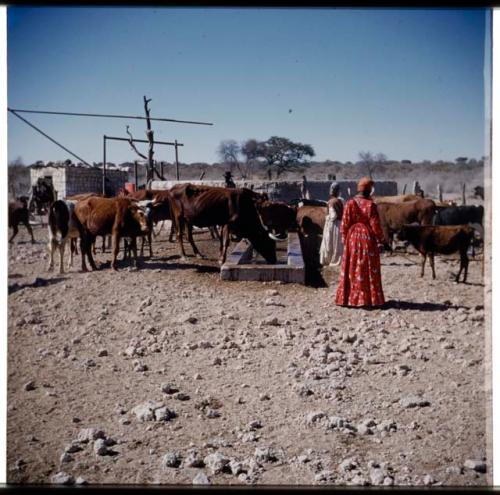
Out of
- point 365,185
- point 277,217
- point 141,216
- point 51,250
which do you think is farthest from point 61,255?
point 277,217

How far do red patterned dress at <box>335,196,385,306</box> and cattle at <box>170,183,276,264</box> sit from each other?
3.13m

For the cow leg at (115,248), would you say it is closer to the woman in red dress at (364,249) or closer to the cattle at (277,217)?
the woman in red dress at (364,249)

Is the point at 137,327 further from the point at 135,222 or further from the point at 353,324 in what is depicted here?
the point at 135,222

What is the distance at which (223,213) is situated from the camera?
988 centimetres

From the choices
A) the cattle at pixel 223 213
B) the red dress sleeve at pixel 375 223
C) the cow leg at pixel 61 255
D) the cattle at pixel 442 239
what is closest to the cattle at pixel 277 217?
the cattle at pixel 223 213

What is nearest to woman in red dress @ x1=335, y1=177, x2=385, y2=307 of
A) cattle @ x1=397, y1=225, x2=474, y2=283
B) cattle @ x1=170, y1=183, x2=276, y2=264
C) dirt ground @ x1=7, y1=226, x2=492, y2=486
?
dirt ground @ x1=7, y1=226, x2=492, y2=486

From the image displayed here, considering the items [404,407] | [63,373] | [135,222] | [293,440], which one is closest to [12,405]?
[63,373]

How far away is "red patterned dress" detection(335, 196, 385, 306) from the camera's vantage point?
6.40 metres

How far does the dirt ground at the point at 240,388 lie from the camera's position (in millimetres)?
3426

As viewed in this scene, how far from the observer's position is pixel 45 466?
11.4 ft

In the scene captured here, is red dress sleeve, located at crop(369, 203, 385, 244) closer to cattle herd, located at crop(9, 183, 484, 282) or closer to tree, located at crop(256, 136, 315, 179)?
cattle herd, located at crop(9, 183, 484, 282)

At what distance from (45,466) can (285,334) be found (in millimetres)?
2604

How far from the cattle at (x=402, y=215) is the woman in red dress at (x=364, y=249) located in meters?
4.76

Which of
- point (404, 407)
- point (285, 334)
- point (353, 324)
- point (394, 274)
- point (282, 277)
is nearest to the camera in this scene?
point (404, 407)
